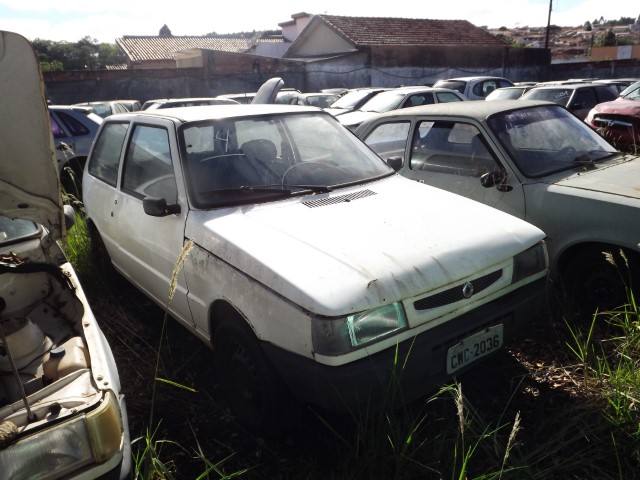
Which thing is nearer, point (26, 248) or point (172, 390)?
point (26, 248)

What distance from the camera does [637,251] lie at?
308 cm

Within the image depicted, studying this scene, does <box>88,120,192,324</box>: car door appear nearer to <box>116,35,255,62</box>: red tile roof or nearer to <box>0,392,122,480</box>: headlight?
<box>0,392,122,480</box>: headlight

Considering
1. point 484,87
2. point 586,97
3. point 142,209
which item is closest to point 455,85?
point 484,87

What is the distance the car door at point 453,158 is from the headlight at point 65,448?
122 inches

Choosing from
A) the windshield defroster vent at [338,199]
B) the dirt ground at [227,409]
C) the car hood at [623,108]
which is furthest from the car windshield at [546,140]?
the car hood at [623,108]

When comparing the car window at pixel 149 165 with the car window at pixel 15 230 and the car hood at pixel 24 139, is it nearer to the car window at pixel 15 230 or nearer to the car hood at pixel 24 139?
the car window at pixel 15 230

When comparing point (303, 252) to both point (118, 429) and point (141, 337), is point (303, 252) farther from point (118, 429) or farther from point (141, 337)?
point (141, 337)

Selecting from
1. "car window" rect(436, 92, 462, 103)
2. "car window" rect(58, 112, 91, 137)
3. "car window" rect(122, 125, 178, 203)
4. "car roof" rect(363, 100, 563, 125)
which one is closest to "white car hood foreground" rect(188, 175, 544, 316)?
"car window" rect(122, 125, 178, 203)

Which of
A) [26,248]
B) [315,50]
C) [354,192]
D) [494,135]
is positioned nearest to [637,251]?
[494,135]

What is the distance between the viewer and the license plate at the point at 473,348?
245 centimetres

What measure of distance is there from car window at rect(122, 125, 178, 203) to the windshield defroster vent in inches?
34.5

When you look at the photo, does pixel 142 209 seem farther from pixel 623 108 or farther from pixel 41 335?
pixel 623 108

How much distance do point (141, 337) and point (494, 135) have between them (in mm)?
3145

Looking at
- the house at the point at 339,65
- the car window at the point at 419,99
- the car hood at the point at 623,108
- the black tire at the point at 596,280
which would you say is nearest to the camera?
the black tire at the point at 596,280
